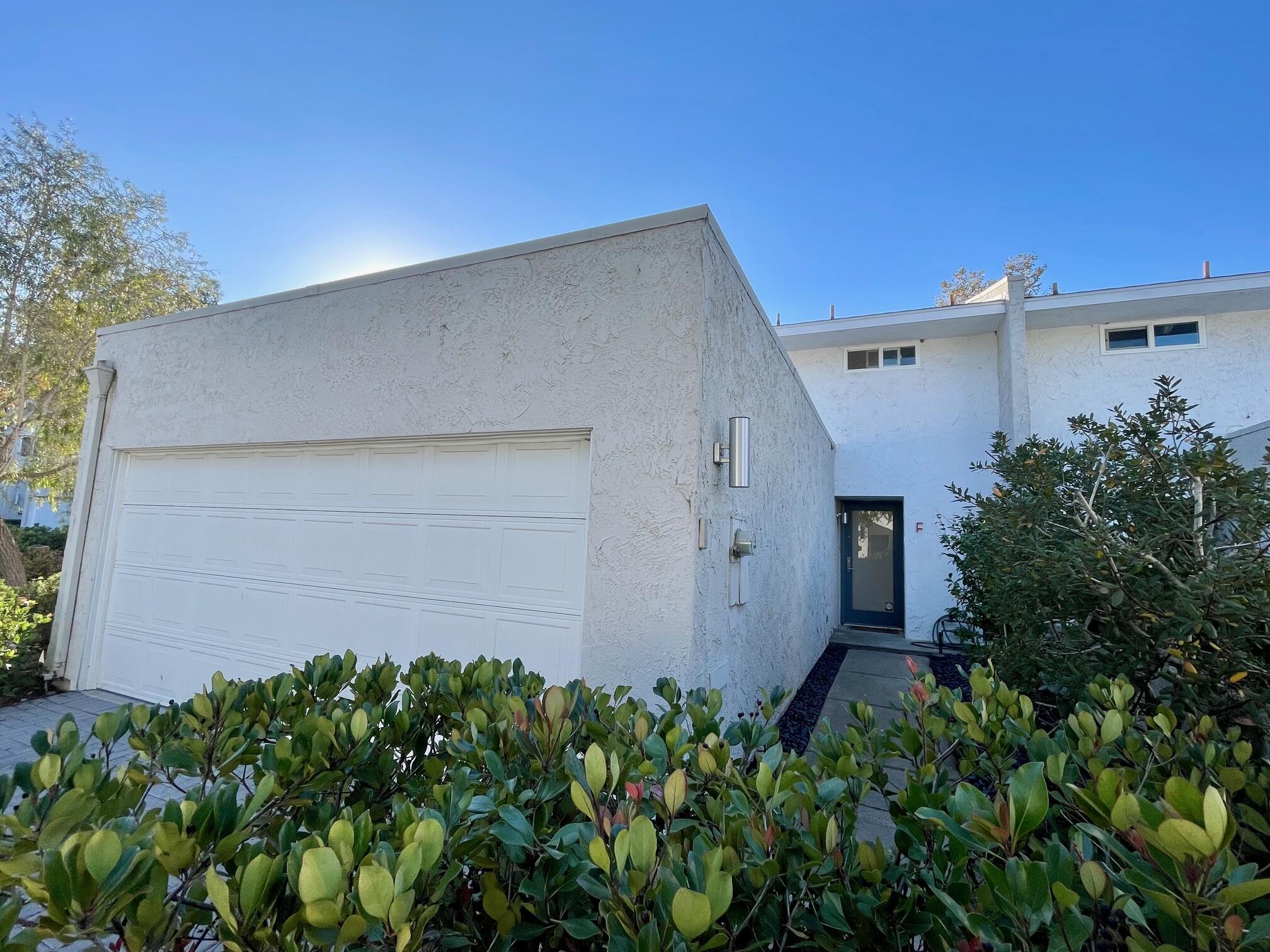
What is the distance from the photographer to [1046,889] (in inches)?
35.5

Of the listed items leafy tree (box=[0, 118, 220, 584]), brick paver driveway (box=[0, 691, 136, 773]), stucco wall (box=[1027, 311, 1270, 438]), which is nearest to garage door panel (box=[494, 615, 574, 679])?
brick paver driveway (box=[0, 691, 136, 773])

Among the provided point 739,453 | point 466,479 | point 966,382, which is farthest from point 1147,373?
point 466,479

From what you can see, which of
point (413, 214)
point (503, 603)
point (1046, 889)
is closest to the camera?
point (1046, 889)

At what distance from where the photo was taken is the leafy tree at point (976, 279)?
19.8 meters

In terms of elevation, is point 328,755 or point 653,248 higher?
point 653,248

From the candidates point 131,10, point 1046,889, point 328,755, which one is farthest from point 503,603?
point 131,10

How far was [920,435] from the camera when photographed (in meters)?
10.4

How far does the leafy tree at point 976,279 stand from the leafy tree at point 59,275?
22234mm

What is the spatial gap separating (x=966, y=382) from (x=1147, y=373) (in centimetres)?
266

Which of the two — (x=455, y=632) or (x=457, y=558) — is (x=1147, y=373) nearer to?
(x=457, y=558)

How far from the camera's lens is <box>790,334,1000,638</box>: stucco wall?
10031 millimetres

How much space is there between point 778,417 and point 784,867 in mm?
4944

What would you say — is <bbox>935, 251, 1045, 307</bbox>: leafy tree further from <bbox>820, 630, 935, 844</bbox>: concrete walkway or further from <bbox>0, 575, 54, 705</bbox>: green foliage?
<bbox>0, 575, 54, 705</bbox>: green foliage

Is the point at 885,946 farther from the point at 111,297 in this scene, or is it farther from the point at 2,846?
the point at 111,297
